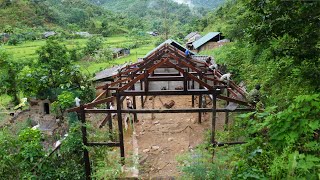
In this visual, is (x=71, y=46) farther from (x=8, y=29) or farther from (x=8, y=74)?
(x=8, y=74)

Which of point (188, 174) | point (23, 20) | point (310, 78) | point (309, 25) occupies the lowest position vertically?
point (188, 174)

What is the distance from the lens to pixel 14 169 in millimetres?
7816

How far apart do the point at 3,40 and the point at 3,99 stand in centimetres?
3493

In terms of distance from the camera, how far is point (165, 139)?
36.1 ft

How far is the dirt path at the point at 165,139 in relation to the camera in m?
9.17

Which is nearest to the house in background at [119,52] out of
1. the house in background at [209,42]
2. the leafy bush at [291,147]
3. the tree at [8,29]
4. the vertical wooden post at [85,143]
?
the house in background at [209,42]

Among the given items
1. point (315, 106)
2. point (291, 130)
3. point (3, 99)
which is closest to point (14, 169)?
point (291, 130)

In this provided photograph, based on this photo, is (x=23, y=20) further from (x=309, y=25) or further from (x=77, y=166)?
(x=309, y=25)

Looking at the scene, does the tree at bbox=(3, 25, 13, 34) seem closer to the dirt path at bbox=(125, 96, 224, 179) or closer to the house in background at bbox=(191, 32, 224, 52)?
the house in background at bbox=(191, 32, 224, 52)

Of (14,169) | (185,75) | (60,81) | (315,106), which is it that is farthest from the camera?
(60,81)

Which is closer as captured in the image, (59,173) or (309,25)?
(309,25)

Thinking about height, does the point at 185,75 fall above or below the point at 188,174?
above

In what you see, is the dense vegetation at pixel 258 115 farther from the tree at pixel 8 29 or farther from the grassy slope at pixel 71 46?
the tree at pixel 8 29

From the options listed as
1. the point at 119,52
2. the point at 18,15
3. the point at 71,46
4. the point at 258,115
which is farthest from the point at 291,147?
the point at 18,15
